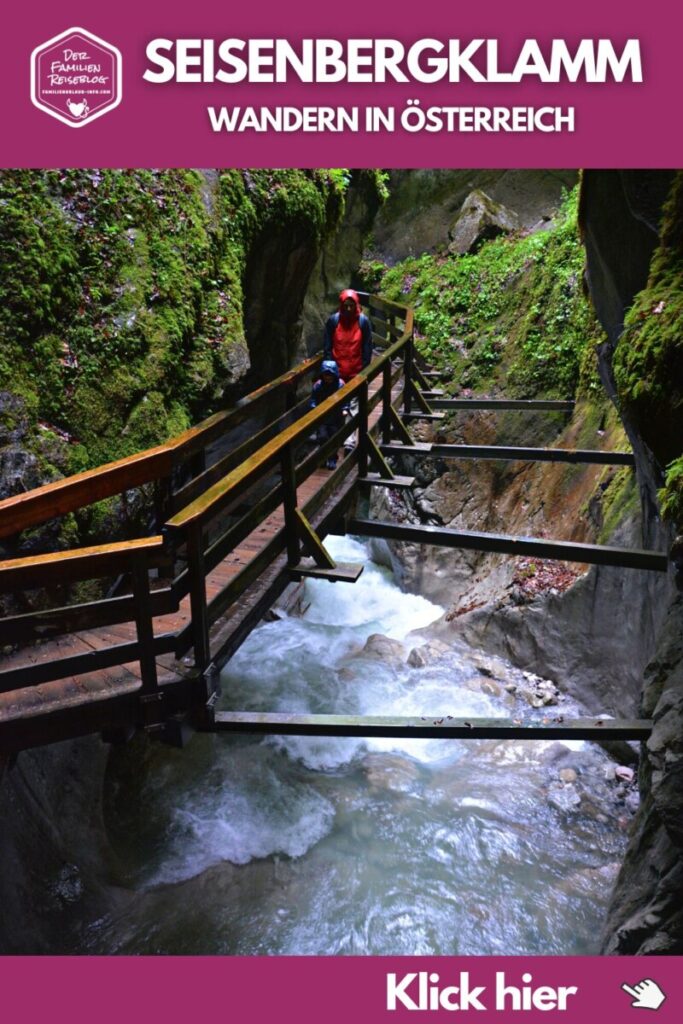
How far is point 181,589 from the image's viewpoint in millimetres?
3549

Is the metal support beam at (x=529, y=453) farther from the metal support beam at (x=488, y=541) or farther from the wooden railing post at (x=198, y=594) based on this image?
the wooden railing post at (x=198, y=594)

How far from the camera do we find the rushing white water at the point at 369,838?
17.1 feet

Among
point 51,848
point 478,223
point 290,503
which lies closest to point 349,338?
point 290,503

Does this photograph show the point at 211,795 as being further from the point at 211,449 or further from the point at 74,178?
the point at 74,178

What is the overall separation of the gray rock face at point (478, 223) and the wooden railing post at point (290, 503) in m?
13.3

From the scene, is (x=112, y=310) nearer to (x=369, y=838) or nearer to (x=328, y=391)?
(x=328, y=391)

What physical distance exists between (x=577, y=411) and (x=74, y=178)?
25.5ft

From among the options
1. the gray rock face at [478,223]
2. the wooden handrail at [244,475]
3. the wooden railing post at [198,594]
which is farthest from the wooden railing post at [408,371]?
the gray rock face at [478,223]

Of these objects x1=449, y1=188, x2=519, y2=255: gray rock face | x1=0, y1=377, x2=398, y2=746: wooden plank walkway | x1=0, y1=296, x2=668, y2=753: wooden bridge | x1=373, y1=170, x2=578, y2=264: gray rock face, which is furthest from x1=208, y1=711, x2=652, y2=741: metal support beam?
x1=373, y1=170, x2=578, y2=264: gray rock face

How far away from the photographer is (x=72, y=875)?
5047 mm

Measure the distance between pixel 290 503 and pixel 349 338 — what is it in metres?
3.31

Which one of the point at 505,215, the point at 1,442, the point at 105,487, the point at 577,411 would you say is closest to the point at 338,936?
the point at 105,487

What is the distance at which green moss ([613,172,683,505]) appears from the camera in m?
3.34
